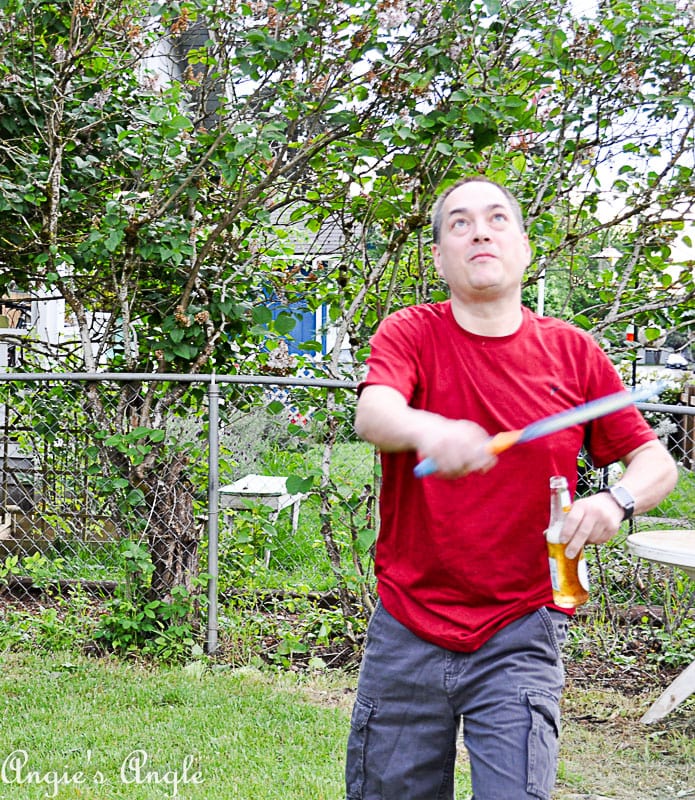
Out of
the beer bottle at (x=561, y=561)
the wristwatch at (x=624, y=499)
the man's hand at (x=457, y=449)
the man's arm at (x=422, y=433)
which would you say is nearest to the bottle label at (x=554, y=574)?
the beer bottle at (x=561, y=561)

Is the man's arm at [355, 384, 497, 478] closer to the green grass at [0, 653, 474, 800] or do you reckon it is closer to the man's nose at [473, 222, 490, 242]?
the man's nose at [473, 222, 490, 242]

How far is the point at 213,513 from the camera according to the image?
15.9ft

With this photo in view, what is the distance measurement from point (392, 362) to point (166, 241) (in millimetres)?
2995

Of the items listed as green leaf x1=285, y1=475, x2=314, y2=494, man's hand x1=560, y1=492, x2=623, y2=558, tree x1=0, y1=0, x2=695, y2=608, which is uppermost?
tree x1=0, y1=0, x2=695, y2=608

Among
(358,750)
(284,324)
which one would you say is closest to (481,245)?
(358,750)

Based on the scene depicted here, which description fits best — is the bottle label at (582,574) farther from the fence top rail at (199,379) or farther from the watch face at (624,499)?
the fence top rail at (199,379)

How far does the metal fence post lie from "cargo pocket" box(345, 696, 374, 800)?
106 inches

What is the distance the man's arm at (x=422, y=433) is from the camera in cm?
161

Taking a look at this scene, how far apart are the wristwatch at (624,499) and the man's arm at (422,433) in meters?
0.39

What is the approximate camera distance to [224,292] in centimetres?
491

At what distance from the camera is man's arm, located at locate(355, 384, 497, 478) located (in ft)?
5.29

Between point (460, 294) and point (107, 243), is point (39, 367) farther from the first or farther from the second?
point (460, 294)

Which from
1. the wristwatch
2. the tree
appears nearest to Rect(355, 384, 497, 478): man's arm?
the wristwatch

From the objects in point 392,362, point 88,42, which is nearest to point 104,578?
point 88,42
